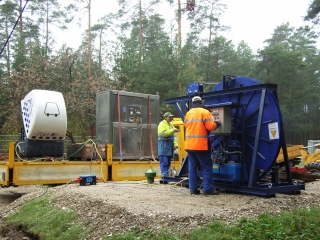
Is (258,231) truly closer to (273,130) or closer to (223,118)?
(273,130)

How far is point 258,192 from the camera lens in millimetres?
7312

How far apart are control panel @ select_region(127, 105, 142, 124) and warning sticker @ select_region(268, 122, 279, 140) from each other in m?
5.16

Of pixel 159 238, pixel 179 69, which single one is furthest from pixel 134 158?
pixel 179 69

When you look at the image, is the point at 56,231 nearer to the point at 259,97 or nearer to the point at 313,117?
the point at 259,97

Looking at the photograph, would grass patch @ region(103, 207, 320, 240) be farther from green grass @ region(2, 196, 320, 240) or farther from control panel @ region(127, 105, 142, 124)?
control panel @ region(127, 105, 142, 124)

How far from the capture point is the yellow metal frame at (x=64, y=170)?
9555 mm

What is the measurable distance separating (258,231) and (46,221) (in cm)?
372

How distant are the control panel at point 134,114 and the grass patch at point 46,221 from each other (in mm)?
4143

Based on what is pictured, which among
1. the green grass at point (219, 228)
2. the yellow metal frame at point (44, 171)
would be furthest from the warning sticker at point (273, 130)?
the yellow metal frame at point (44, 171)

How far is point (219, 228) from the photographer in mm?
5340

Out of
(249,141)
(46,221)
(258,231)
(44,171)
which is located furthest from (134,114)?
(258,231)

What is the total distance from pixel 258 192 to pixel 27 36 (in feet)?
109

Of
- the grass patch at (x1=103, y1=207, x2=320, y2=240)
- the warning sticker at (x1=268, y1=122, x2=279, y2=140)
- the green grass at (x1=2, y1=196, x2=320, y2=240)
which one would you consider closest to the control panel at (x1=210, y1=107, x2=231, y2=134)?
the warning sticker at (x1=268, y1=122, x2=279, y2=140)

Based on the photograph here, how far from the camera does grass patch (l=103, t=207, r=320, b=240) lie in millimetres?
5152
